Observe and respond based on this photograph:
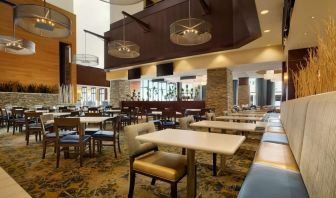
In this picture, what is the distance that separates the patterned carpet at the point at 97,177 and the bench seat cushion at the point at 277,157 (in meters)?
0.64

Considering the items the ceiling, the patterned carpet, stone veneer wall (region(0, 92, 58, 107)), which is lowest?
the patterned carpet

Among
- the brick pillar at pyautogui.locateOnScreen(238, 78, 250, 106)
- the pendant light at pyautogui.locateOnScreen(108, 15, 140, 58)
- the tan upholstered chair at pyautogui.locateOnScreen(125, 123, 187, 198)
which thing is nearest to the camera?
the tan upholstered chair at pyautogui.locateOnScreen(125, 123, 187, 198)

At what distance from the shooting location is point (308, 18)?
4141 mm

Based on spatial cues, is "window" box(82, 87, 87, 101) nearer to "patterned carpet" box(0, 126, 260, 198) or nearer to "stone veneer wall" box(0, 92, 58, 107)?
"stone veneer wall" box(0, 92, 58, 107)

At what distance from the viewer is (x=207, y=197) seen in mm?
2271

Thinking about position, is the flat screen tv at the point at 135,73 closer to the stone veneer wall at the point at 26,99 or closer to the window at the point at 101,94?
the stone veneer wall at the point at 26,99

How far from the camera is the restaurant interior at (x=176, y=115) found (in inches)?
62.2

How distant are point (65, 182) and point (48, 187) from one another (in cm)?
21

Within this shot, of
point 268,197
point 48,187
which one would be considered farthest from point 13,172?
point 268,197

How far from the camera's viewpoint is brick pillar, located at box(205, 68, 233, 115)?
829cm

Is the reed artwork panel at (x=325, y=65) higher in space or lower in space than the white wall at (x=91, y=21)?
lower

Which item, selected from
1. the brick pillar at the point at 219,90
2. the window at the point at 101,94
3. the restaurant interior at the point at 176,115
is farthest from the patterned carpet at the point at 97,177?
the window at the point at 101,94

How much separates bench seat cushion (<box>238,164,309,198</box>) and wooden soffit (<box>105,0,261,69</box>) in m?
4.57

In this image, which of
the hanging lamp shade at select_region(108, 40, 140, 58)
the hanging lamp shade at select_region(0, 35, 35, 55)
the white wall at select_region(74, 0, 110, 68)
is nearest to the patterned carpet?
the hanging lamp shade at select_region(108, 40, 140, 58)
